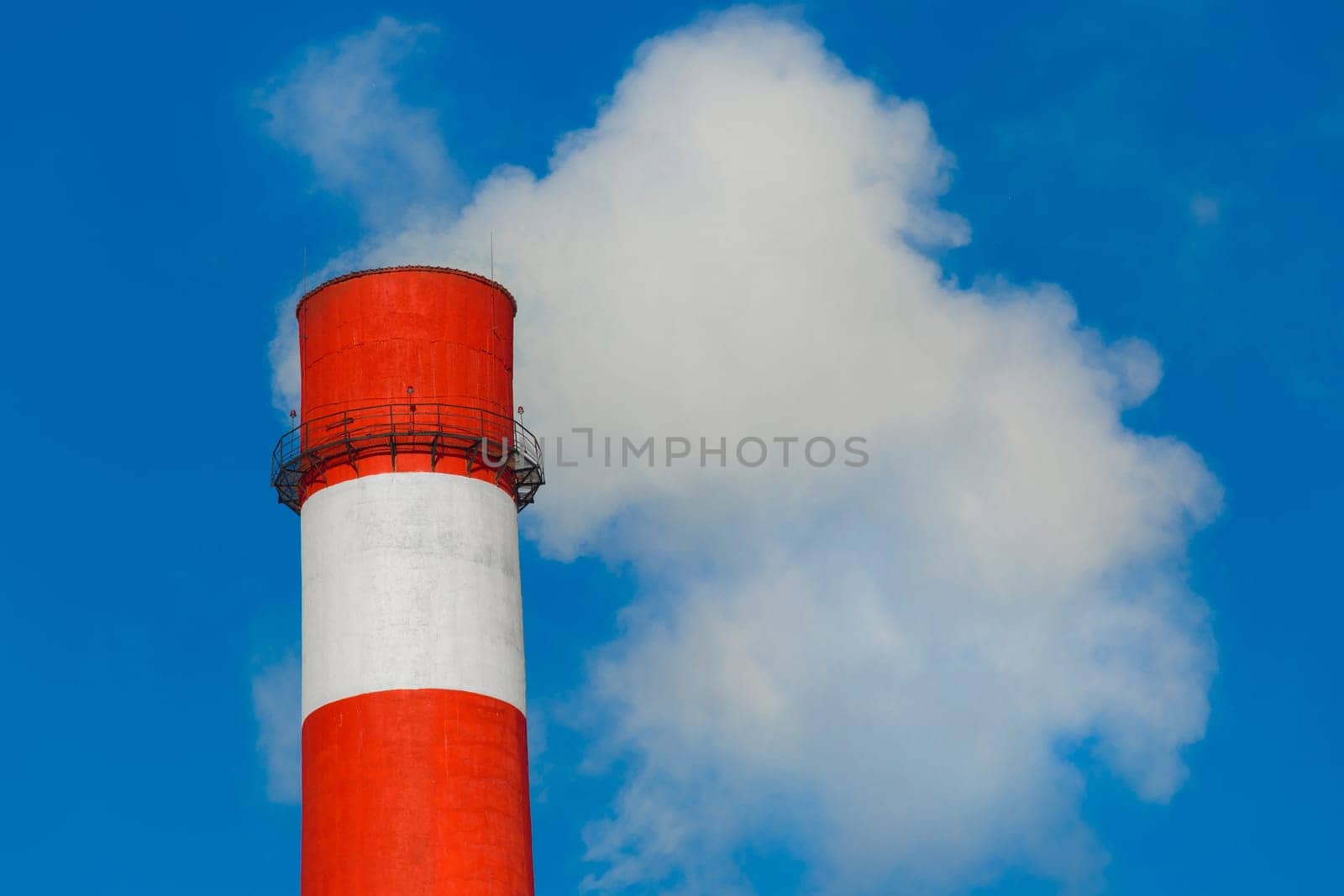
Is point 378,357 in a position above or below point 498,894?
above

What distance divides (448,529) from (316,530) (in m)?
3.50

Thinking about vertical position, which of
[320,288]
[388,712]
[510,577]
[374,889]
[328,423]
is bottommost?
[374,889]

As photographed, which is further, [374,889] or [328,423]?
[328,423]

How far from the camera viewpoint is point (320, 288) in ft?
197

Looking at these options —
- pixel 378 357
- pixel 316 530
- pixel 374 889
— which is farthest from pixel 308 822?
pixel 378 357

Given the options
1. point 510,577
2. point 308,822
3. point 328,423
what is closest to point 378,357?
point 328,423

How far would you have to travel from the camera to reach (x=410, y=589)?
55.8m

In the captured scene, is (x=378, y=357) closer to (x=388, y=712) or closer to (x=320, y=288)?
(x=320, y=288)

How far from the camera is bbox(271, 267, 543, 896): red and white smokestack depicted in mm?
54438

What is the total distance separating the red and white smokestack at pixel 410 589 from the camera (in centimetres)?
5444

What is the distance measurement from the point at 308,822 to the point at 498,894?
16.8 feet

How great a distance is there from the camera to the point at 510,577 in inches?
2281

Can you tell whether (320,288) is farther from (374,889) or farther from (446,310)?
(374,889)

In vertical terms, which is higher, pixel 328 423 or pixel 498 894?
pixel 328 423
